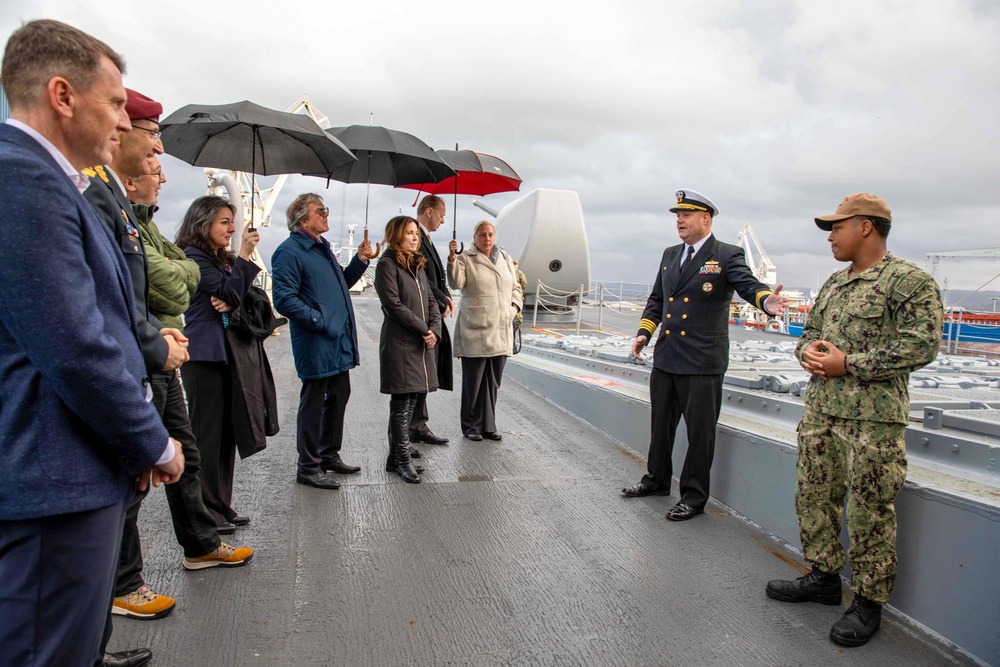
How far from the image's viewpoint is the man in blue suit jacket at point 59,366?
1287mm

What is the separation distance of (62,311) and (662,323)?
3474 millimetres

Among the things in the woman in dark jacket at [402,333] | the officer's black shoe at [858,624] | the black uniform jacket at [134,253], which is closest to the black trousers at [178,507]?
the black uniform jacket at [134,253]

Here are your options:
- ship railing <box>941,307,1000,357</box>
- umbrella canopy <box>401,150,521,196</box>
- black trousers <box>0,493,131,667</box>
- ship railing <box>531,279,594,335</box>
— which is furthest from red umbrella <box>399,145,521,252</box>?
ship railing <box>531,279,594,335</box>

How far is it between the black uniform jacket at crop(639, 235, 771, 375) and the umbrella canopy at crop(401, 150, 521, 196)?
238cm

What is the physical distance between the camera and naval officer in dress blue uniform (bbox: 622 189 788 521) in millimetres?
3906

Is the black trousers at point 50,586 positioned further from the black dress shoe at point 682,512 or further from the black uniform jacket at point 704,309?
the black uniform jacket at point 704,309

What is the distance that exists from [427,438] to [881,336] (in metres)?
3.68

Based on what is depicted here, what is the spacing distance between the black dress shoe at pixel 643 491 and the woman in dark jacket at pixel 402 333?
1379 millimetres

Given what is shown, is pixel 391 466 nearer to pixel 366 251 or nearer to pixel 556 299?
pixel 366 251

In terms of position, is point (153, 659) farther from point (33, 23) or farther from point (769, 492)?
point (769, 492)

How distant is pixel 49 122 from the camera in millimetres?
1387

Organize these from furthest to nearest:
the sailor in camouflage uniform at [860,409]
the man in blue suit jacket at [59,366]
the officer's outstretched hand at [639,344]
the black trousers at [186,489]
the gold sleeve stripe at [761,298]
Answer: the officer's outstretched hand at [639,344], the gold sleeve stripe at [761,298], the black trousers at [186,489], the sailor in camouflage uniform at [860,409], the man in blue suit jacket at [59,366]

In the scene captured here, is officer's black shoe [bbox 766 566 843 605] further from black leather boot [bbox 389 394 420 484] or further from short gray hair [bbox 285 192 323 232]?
short gray hair [bbox 285 192 323 232]

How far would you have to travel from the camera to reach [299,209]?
419 cm
